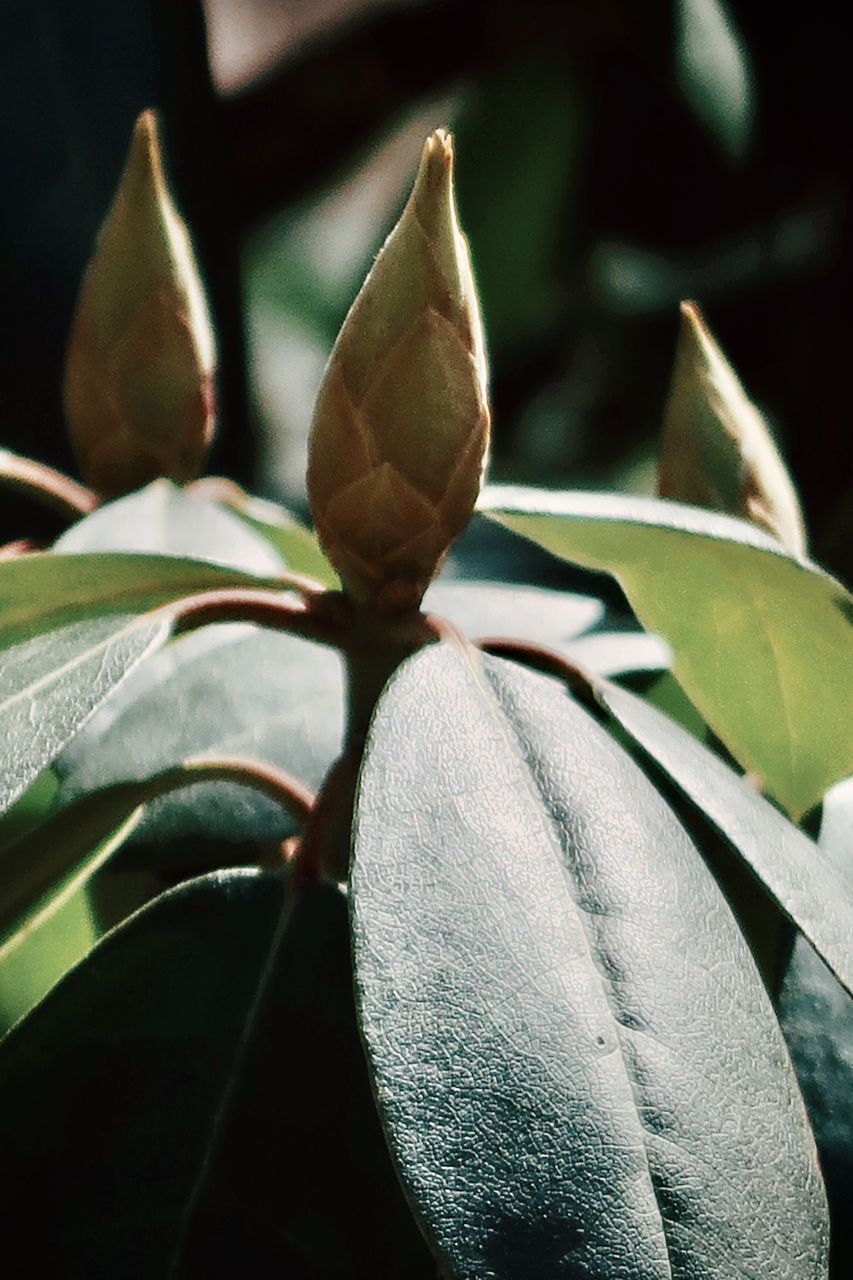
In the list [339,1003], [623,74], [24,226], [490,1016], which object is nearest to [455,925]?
[490,1016]

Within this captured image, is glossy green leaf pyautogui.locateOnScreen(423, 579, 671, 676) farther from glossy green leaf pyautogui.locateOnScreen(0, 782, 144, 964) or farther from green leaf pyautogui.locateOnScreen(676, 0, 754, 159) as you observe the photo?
green leaf pyautogui.locateOnScreen(676, 0, 754, 159)

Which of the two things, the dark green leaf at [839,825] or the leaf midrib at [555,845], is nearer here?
the leaf midrib at [555,845]

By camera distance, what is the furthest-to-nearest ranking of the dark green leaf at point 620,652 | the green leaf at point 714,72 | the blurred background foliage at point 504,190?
the green leaf at point 714,72, the blurred background foliage at point 504,190, the dark green leaf at point 620,652

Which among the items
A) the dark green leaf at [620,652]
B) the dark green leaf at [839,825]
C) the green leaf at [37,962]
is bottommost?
the green leaf at [37,962]

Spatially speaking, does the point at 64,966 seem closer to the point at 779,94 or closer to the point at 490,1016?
the point at 490,1016

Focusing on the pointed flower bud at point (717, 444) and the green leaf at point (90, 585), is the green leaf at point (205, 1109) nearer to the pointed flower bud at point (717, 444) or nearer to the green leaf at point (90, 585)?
the green leaf at point (90, 585)

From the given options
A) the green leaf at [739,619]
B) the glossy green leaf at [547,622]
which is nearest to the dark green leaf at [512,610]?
the glossy green leaf at [547,622]

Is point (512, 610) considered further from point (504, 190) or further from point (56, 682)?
point (504, 190)
